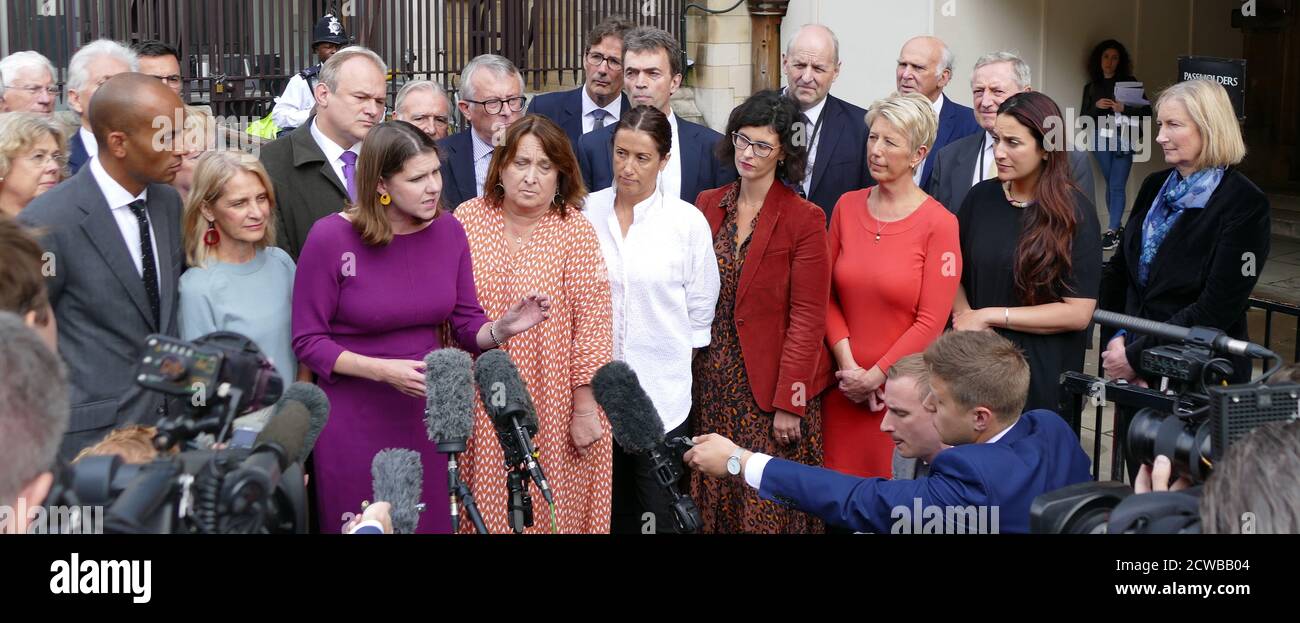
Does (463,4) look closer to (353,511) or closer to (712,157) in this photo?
(712,157)

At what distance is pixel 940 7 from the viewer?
13.5m

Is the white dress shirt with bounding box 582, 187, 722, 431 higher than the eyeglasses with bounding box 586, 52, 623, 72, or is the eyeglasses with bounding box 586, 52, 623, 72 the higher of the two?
the eyeglasses with bounding box 586, 52, 623, 72

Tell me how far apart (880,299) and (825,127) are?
54.2 inches

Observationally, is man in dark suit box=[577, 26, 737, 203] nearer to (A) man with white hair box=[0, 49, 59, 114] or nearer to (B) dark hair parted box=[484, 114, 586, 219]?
(B) dark hair parted box=[484, 114, 586, 219]

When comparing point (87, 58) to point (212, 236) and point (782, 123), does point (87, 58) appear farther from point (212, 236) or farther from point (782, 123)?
point (782, 123)

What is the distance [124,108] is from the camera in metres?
4.20

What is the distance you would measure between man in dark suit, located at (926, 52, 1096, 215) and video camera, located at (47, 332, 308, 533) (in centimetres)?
408

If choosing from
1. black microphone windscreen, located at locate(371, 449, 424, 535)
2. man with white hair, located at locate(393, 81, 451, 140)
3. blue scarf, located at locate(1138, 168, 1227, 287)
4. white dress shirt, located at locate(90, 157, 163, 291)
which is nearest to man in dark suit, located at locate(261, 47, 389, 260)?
man with white hair, located at locate(393, 81, 451, 140)

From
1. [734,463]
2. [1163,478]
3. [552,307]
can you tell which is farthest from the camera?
[552,307]

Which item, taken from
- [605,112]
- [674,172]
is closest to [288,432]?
[674,172]

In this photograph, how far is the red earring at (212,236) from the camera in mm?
4555

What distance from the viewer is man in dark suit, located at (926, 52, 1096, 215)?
642 cm

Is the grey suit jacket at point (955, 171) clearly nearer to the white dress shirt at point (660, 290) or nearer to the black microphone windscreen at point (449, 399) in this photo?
the white dress shirt at point (660, 290)

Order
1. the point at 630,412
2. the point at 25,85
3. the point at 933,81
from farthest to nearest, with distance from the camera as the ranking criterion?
the point at 933,81, the point at 25,85, the point at 630,412
